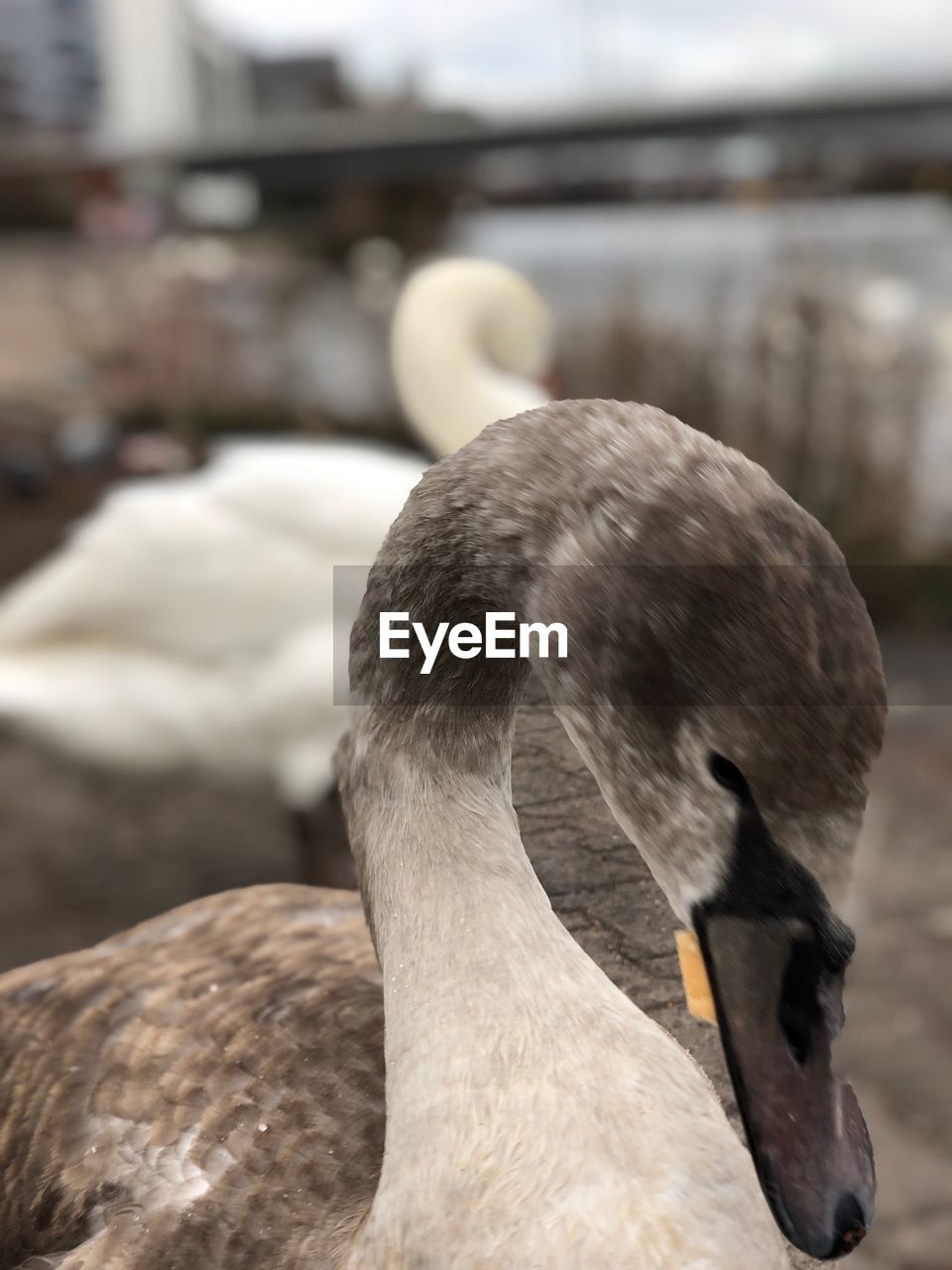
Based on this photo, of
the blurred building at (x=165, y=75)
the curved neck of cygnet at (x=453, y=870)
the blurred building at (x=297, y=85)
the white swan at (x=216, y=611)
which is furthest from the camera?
the blurred building at (x=165, y=75)

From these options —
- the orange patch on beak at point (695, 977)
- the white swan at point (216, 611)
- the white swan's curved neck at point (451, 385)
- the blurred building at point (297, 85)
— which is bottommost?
the white swan at point (216, 611)

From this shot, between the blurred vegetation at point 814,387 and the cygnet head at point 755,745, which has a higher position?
the cygnet head at point 755,745

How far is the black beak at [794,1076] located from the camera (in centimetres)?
44

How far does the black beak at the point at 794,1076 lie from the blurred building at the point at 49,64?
373 cm

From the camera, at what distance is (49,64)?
375cm

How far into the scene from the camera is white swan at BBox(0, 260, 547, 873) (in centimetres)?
136

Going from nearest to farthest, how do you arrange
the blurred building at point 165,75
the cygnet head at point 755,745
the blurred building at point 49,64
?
the cygnet head at point 755,745
the blurred building at point 49,64
the blurred building at point 165,75

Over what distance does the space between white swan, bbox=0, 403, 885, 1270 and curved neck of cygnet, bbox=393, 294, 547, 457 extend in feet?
1.76

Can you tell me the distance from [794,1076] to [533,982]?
0.46 feet

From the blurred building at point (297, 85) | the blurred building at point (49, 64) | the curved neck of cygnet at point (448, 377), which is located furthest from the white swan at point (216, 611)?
the blurred building at point (49, 64)

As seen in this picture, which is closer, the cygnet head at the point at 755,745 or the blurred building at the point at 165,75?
the cygnet head at the point at 755,745

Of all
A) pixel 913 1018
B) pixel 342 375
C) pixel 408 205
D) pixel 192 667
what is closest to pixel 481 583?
pixel 192 667

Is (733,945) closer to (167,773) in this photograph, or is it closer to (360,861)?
(360,861)

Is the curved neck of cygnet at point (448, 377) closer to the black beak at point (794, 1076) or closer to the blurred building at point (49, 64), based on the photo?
the black beak at point (794, 1076)
